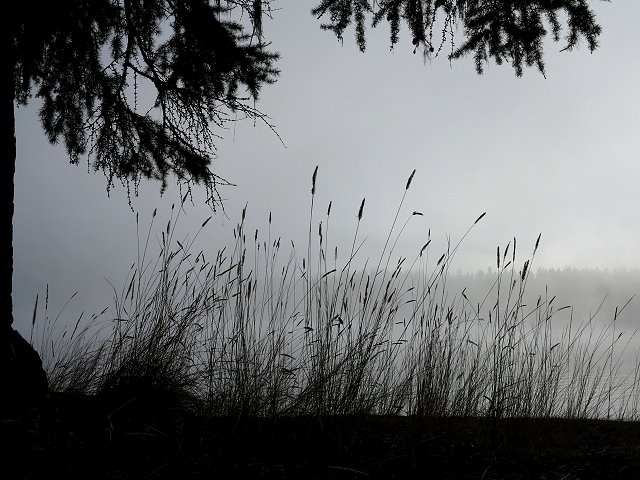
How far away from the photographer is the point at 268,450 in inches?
103

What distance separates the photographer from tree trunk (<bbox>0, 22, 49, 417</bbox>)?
2779 millimetres

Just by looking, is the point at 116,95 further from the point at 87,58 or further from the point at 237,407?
the point at 237,407

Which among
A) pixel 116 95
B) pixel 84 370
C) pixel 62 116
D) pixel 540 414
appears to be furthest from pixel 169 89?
pixel 540 414

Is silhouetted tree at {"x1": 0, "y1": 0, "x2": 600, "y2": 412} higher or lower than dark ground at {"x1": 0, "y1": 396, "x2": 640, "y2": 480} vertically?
higher

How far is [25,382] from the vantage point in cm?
292

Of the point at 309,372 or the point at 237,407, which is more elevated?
the point at 309,372

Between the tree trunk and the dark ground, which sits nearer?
the dark ground

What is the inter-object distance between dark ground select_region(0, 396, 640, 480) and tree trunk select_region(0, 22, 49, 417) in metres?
→ 0.18

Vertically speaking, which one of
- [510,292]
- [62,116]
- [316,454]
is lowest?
[316,454]

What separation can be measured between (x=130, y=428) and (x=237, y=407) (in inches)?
21.3

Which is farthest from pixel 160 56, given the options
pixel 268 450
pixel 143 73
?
pixel 268 450

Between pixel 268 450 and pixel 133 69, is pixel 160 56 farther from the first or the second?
pixel 268 450

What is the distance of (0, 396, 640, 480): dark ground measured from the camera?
84.5 inches

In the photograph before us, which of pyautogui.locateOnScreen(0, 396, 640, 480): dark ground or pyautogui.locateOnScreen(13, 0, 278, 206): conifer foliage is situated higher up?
pyautogui.locateOnScreen(13, 0, 278, 206): conifer foliage
